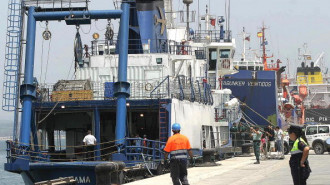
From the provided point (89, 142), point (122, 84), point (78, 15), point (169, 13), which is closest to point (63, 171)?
point (89, 142)

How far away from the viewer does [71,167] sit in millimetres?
23719

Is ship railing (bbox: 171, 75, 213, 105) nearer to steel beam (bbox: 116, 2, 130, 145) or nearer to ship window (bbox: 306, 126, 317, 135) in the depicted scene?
steel beam (bbox: 116, 2, 130, 145)

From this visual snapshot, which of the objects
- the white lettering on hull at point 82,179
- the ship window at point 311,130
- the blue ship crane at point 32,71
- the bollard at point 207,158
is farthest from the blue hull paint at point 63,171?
the ship window at point 311,130

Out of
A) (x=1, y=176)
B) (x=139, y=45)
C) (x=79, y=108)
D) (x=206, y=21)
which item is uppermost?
(x=206, y=21)

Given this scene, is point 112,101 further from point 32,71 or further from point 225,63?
point 225,63

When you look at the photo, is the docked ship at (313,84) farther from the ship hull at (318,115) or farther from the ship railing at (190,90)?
the ship railing at (190,90)

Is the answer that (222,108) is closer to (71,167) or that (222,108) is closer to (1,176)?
(71,167)

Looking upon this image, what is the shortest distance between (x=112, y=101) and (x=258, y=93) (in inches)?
1148

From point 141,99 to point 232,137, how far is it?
41.1ft

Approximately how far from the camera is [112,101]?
1071 inches

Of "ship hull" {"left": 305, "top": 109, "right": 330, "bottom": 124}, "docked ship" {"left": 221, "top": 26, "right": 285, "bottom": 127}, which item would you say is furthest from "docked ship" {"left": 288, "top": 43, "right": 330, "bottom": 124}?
"docked ship" {"left": 221, "top": 26, "right": 285, "bottom": 127}

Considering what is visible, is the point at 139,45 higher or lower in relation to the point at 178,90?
higher

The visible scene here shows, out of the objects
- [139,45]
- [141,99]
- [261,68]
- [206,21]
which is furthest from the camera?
[261,68]

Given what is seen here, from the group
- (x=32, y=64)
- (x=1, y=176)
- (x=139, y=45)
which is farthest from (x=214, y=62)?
(x=1, y=176)
